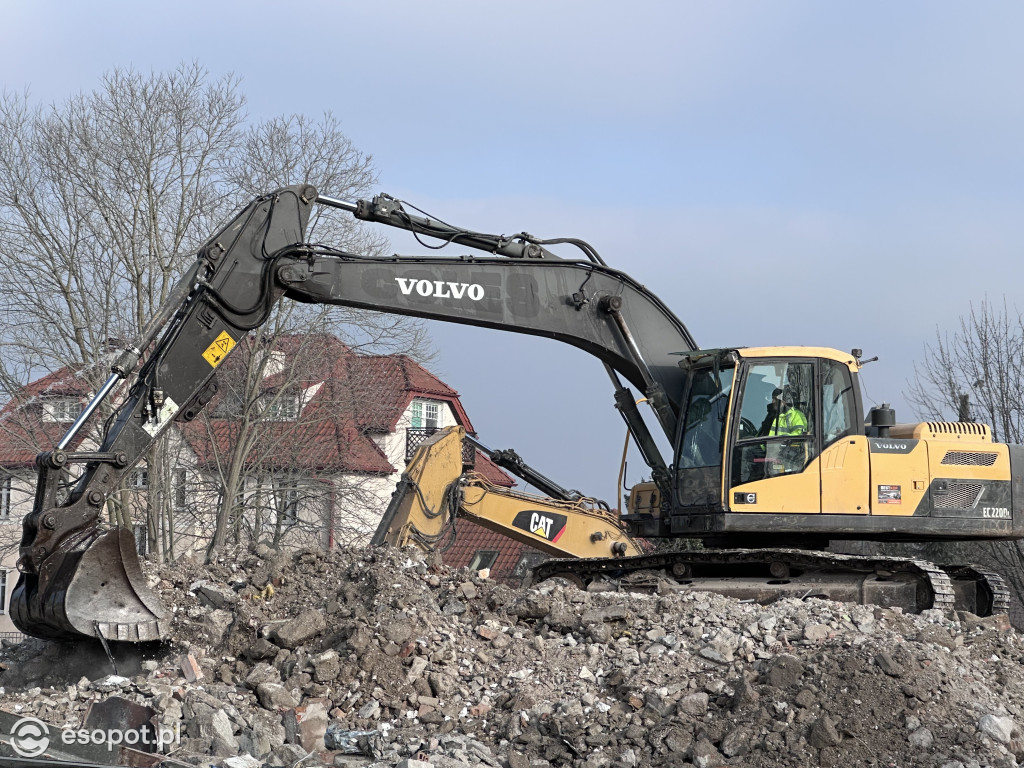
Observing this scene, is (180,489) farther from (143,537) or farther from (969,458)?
(969,458)

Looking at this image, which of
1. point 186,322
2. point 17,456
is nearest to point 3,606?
point 17,456

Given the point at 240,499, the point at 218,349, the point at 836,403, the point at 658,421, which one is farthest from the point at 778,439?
the point at 240,499

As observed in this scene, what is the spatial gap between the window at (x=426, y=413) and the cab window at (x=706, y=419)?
2232 cm

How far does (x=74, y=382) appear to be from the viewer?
20734 millimetres

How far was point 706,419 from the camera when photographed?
34.1 feet

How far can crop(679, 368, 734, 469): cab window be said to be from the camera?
10.2 metres

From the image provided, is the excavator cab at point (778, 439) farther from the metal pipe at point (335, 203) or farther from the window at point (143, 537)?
the window at point (143, 537)

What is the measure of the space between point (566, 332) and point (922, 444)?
3.42 meters

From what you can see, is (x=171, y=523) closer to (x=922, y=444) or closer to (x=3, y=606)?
(x=3, y=606)

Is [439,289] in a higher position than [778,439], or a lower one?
higher

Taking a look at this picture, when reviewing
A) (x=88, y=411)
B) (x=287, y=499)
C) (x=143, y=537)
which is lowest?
(x=143, y=537)

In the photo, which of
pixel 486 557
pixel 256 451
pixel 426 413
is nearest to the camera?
pixel 256 451

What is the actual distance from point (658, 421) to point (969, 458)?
2877 millimetres

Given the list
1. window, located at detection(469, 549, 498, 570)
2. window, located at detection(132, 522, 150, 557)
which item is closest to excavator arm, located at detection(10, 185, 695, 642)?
window, located at detection(132, 522, 150, 557)
